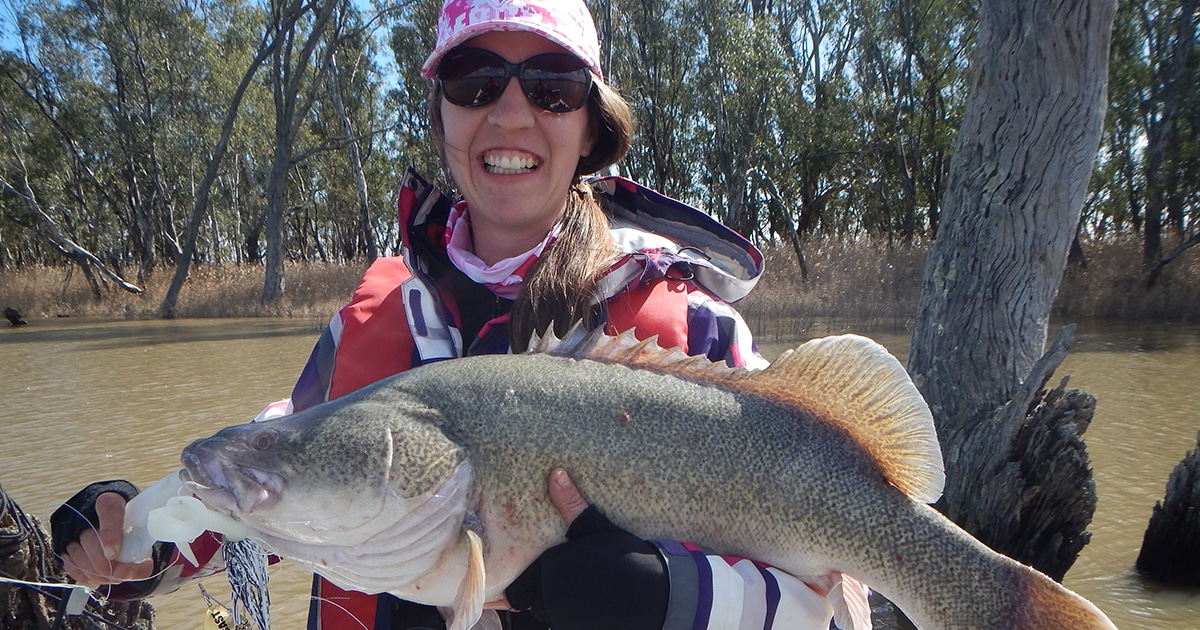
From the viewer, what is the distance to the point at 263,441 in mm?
1581

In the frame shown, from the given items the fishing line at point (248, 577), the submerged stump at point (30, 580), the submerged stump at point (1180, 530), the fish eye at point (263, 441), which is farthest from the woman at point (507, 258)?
the submerged stump at point (1180, 530)

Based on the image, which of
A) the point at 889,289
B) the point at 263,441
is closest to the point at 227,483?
the point at 263,441

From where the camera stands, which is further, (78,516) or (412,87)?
(412,87)

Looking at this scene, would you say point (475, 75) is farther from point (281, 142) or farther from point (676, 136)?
point (676, 136)

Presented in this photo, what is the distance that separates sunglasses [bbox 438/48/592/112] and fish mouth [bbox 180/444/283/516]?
106cm

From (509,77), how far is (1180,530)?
501cm

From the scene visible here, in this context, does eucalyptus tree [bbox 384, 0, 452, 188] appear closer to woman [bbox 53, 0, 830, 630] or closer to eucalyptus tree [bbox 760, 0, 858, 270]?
eucalyptus tree [bbox 760, 0, 858, 270]

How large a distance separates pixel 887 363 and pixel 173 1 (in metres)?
36.3

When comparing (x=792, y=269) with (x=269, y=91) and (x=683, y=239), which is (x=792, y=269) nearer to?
(x=683, y=239)

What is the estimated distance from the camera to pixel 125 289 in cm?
2762

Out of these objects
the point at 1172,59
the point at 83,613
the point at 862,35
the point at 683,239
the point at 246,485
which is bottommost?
the point at 83,613

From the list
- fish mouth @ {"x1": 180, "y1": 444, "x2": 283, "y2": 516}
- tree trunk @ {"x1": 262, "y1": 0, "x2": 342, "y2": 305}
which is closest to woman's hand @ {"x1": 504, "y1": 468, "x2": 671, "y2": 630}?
fish mouth @ {"x1": 180, "y1": 444, "x2": 283, "y2": 516}

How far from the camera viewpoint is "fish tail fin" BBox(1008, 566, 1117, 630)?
4.83ft

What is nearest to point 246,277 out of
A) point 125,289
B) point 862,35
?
point 125,289
